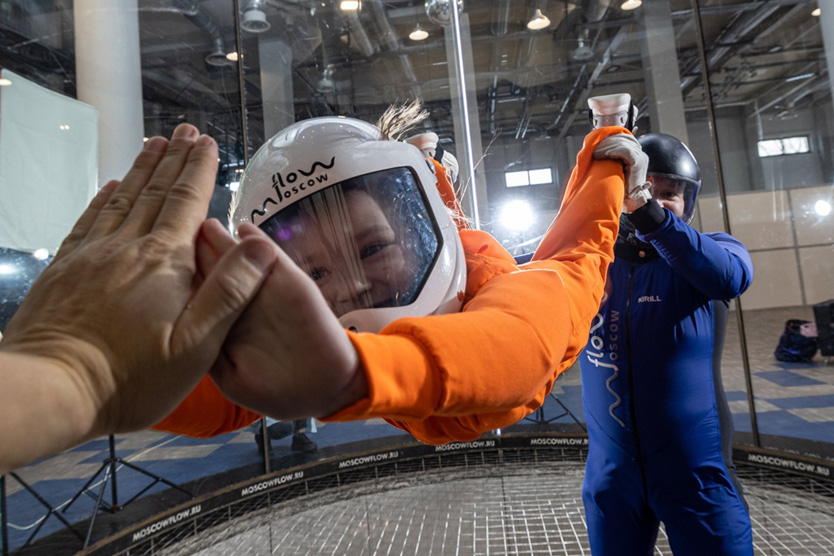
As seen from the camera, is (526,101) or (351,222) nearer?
(351,222)

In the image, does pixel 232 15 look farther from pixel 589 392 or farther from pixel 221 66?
pixel 589 392

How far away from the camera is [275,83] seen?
373 centimetres

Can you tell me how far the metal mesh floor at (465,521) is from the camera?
7.39 feet

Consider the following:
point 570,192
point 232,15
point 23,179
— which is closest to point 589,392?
point 570,192

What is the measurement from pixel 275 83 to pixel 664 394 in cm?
347

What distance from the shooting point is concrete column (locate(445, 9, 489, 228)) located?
3.78m

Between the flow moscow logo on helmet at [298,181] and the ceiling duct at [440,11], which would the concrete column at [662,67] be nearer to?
the ceiling duct at [440,11]

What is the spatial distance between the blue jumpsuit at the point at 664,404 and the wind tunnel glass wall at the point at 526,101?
1.75 meters

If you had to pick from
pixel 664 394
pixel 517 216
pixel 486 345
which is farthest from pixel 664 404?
pixel 517 216

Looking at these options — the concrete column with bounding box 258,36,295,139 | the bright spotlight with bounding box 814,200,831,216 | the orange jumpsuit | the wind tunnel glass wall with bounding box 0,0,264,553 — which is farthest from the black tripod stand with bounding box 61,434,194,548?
the bright spotlight with bounding box 814,200,831,216

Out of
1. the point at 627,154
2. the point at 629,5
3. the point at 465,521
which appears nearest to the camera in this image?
the point at 627,154

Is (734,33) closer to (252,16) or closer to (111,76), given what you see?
(252,16)

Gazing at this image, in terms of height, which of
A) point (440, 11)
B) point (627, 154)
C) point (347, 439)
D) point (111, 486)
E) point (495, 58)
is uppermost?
point (440, 11)

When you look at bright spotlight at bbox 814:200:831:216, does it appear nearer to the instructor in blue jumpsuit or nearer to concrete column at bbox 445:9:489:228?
concrete column at bbox 445:9:489:228
